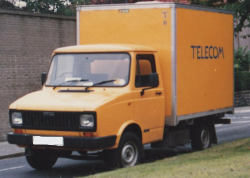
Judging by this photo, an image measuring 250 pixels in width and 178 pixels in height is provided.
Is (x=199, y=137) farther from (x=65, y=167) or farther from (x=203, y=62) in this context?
(x=65, y=167)

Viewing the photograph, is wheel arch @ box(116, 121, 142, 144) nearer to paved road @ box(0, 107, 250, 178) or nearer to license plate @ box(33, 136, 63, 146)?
paved road @ box(0, 107, 250, 178)

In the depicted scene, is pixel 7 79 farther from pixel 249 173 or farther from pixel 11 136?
pixel 249 173

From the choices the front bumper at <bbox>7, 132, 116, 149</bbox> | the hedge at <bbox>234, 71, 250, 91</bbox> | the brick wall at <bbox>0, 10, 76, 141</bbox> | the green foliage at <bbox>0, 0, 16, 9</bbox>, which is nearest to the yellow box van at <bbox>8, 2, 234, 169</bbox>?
the front bumper at <bbox>7, 132, 116, 149</bbox>

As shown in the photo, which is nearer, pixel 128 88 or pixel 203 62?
pixel 128 88

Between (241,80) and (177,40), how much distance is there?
20858mm

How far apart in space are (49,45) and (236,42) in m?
24.7

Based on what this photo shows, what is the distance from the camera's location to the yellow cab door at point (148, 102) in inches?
458

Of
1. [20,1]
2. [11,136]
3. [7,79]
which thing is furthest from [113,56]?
[20,1]

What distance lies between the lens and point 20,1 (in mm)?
24094

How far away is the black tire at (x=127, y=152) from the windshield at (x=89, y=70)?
104 cm

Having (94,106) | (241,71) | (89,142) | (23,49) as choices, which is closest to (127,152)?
(89,142)

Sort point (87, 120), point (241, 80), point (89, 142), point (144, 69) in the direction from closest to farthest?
1. point (89, 142)
2. point (87, 120)
3. point (144, 69)
4. point (241, 80)

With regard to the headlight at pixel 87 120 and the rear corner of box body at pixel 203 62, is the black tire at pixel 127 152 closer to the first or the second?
the headlight at pixel 87 120

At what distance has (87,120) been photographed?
1055cm
